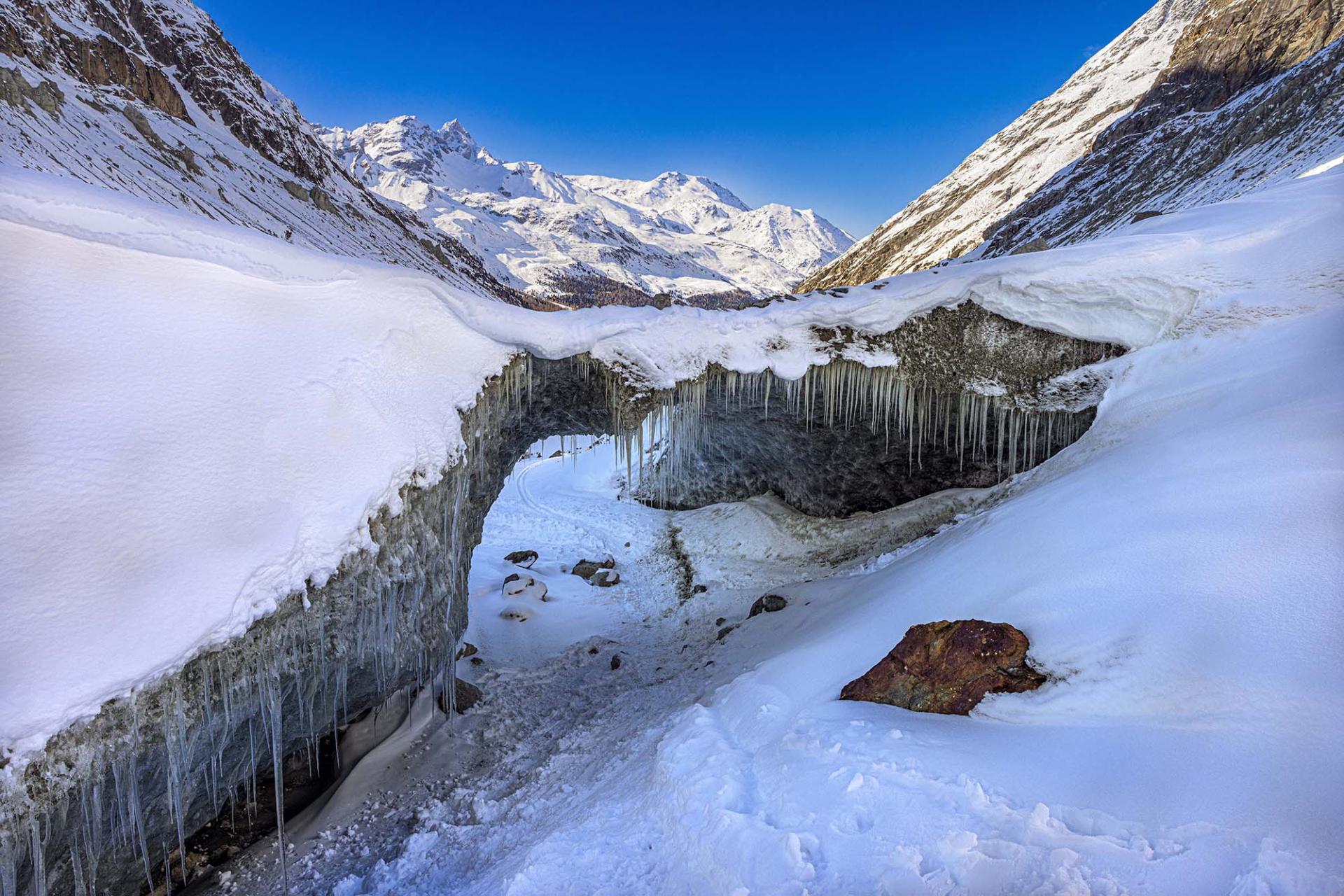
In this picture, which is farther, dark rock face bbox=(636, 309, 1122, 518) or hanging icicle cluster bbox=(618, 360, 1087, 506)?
hanging icicle cluster bbox=(618, 360, 1087, 506)

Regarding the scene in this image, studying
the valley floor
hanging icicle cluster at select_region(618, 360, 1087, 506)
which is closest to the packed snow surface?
the valley floor

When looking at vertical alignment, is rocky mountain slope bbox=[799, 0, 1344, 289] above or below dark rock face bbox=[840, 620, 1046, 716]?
above

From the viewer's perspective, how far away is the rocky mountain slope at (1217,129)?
88.4 feet

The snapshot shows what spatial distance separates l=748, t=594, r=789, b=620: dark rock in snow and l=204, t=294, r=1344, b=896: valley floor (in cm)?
31

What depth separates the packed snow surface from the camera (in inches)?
179

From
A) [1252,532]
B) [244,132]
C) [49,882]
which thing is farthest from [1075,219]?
[244,132]

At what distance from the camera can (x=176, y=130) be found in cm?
6812

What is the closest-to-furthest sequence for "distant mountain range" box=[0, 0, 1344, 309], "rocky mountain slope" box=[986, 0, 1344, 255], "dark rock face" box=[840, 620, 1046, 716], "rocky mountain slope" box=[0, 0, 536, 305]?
"dark rock face" box=[840, 620, 1046, 716]
"rocky mountain slope" box=[986, 0, 1344, 255]
"distant mountain range" box=[0, 0, 1344, 309]
"rocky mountain slope" box=[0, 0, 536, 305]

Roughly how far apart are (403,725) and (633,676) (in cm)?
355

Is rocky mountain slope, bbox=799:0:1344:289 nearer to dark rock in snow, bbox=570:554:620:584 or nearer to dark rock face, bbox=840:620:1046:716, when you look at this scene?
dark rock face, bbox=840:620:1046:716

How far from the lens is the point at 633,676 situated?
33.4 ft

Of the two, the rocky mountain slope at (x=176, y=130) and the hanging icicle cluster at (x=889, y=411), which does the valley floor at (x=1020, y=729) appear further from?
the rocky mountain slope at (x=176, y=130)

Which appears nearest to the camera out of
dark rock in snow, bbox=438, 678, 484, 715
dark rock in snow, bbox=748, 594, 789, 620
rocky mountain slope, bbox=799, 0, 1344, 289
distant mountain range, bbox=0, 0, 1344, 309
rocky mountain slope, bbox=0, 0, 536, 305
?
dark rock in snow, bbox=438, 678, 484, 715

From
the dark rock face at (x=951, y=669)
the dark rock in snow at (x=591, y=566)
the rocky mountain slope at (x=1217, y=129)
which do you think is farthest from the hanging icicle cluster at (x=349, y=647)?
the rocky mountain slope at (x=1217, y=129)
